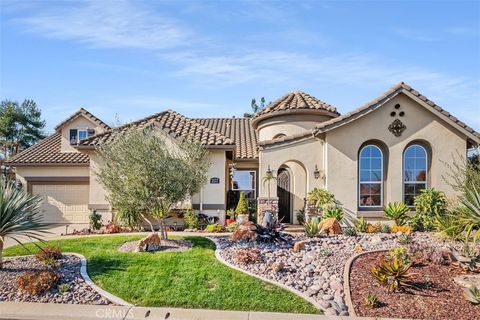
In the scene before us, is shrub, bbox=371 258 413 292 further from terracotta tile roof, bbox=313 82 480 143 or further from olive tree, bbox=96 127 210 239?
terracotta tile roof, bbox=313 82 480 143

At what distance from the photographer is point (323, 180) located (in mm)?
16094

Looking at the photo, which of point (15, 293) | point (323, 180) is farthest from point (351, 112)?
point (15, 293)

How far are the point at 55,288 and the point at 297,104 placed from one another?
14.5 meters

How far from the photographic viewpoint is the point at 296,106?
19.5 metres

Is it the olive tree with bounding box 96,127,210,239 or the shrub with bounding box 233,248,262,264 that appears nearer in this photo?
the shrub with bounding box 233,248,262,264

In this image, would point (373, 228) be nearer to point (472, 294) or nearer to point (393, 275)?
point (393, 275)

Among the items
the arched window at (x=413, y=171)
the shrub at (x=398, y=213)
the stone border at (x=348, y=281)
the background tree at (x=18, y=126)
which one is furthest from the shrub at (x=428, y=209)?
the background tree at (x=18, y=126)

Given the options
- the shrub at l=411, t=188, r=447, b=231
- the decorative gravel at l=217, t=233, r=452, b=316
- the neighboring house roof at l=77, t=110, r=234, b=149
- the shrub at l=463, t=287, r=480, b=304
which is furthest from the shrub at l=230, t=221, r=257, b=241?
the shrub at l=411, t=188, r=447, b=231

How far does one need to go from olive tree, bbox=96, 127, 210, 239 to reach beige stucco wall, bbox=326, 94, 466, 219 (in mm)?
6608

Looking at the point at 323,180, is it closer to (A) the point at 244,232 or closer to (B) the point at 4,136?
(A) the point at 244,232

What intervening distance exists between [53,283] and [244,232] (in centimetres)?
575

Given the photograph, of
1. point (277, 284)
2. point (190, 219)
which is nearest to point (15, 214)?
point (277, 284)

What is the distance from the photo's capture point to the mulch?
7871mm

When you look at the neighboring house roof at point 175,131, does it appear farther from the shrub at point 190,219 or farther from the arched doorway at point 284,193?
the arched doorway at point 284,193
